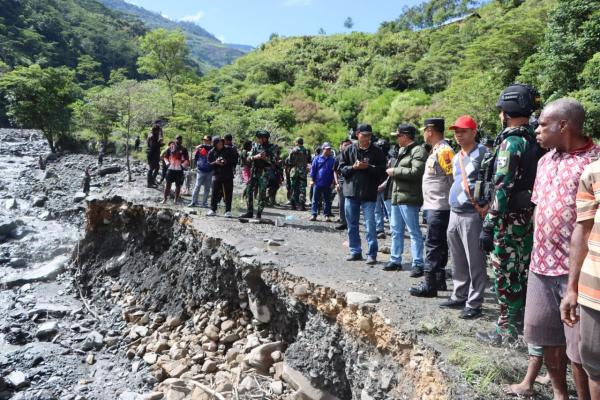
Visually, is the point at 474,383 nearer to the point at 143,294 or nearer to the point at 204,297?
the point at 204,297

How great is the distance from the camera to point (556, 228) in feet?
8.21

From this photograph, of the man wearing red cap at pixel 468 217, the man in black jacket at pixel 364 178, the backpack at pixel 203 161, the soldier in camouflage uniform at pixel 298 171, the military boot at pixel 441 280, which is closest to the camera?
the man wearing red cap at pixel 468 217

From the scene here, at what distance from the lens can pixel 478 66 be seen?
1189 inches

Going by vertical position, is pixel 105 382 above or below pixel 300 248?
below

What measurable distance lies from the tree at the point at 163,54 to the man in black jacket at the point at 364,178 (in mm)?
33437

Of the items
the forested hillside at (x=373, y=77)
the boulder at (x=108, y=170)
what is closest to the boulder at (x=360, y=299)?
the forested hillside at (x=373, y=77)

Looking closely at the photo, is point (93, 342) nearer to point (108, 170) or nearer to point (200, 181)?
point (200, 181)

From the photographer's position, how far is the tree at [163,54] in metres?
36.1

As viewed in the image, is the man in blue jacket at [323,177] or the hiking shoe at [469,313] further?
the man in blue jacket at [323,177]

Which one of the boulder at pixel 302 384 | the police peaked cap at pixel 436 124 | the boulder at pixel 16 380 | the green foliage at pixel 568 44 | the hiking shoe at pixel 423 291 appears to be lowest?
the boulder at pixel 16 380

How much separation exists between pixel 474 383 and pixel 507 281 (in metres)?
0.86

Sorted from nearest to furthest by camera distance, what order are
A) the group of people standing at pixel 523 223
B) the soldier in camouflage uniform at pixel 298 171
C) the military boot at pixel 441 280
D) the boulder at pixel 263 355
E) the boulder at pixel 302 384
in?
the group of people standing at pixel 523 223, the boulder at pixel 302 384, the military boot at pixel 441 280, the boulder at pixel 263 355, the soldier in camouflage uniform at pixel 298 171

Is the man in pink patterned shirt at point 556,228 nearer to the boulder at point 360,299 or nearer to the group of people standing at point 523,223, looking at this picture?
the group of people standing at point 523,223

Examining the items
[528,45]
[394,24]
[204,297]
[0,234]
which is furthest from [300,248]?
[394,24]
